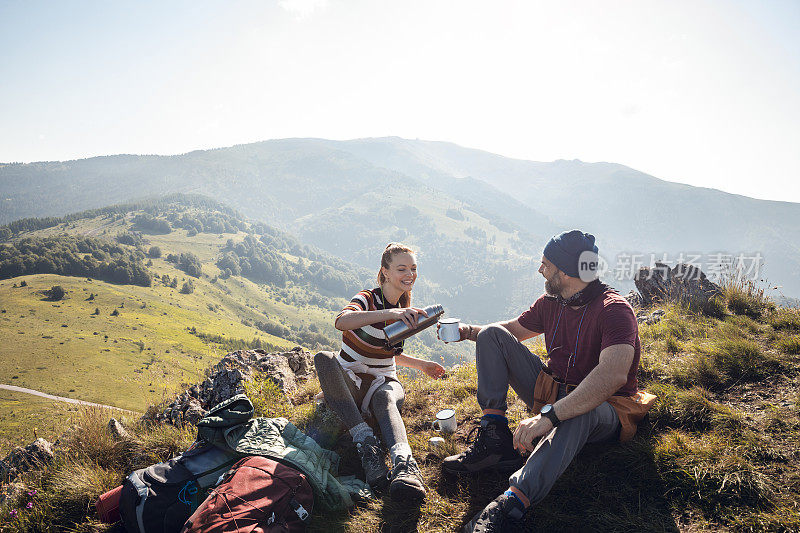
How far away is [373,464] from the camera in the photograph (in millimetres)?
4203

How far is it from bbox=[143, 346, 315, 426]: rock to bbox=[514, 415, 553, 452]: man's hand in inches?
171

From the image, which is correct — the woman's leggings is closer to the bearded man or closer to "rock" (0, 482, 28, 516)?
the bearded man

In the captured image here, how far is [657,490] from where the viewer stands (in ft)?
11.2

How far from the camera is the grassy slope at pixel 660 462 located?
3.20m

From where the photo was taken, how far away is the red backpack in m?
3.19

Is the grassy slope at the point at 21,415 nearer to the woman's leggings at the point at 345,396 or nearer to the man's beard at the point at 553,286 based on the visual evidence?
the woman's leggings at the point at 345,396

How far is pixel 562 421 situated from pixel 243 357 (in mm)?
6007

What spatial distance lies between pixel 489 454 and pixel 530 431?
0.80m

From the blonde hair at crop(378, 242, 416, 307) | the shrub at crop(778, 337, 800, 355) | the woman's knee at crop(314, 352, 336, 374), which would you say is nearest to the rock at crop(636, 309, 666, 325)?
the shrub at crop(778, 337, 800, 355)

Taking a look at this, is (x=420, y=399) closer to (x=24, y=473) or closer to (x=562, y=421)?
(x=562, y=421)

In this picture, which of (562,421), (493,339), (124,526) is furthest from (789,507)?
(124,526)

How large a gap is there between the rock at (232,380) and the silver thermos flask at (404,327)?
3.12m

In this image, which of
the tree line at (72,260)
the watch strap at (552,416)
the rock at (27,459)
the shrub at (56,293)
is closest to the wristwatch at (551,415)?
the watch strap at (552,416)

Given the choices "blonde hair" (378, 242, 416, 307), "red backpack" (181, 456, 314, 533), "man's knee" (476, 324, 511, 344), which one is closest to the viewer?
"red backpack" (181, 456, 314, 533)
